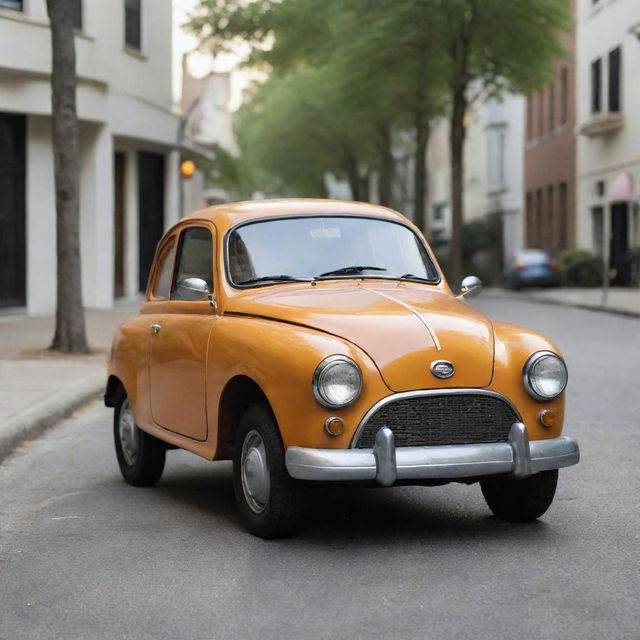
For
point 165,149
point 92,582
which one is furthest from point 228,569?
point 165,149

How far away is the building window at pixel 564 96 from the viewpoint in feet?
160

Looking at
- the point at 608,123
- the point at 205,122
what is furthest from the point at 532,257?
the point at 205,122

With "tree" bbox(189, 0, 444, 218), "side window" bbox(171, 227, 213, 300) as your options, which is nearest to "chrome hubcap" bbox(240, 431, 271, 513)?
"side window" bbox(171, 227, 213, 300)

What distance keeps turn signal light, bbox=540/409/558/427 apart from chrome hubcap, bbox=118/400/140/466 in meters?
2.70

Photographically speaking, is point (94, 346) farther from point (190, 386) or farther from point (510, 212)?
point (510, 212)

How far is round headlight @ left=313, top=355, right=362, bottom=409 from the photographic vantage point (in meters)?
6.02

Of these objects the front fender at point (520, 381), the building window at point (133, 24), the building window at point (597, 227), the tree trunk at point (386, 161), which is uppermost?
the building window at point (133, 24)

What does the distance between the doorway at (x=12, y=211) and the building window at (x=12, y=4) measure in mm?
1832

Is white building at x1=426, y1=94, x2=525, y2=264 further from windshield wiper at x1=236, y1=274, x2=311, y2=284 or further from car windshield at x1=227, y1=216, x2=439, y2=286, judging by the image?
windshield wiper at x1=236, y1=274, x2=311, y2=284

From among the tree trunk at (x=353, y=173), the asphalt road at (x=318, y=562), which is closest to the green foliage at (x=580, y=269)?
the tree trunk at (x=353, y=173)

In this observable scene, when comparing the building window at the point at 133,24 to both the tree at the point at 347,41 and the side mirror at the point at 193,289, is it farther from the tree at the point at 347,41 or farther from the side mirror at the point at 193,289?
the side mirror at the point at 193,289

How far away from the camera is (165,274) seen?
8.23 m

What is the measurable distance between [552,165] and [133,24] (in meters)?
24.7

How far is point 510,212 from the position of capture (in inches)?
2290
